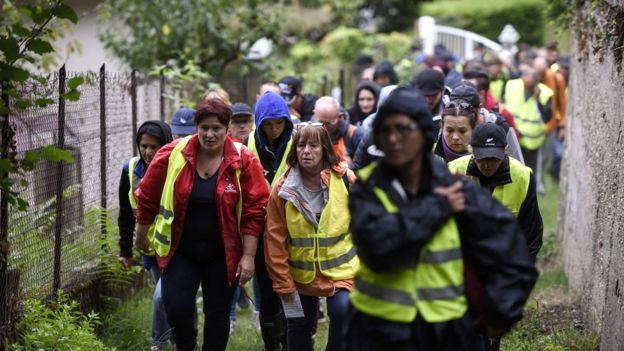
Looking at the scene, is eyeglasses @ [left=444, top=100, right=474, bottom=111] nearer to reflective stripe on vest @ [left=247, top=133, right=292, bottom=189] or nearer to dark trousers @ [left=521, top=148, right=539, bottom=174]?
reflective stripe on vest @ [left=247, top=133, right=292, bottom=189]

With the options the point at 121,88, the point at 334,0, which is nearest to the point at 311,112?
the point at 121,88

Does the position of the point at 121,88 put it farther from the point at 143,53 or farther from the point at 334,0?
the point at 334,0

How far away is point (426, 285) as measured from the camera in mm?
4449

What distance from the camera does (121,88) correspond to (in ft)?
32.1

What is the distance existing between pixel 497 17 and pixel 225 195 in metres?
27.4

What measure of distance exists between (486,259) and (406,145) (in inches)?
25.2

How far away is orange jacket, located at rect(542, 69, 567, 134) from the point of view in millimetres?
15539

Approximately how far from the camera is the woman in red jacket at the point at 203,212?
21.6 feet

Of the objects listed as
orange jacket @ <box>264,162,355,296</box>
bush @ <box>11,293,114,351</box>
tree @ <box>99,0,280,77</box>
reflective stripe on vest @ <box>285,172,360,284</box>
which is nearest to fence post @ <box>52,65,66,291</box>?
bush @ <box>11,293,114,351</box>

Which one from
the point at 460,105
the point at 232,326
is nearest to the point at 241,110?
the point at 232,326

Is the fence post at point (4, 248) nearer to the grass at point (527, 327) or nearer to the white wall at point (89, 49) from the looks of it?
the grass at point (527, 327)

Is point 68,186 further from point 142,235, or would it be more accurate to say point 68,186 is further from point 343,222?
point 343,222

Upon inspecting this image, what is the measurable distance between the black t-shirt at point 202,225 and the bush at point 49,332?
88cm

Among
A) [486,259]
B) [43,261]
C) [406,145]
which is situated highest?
[406,145]
